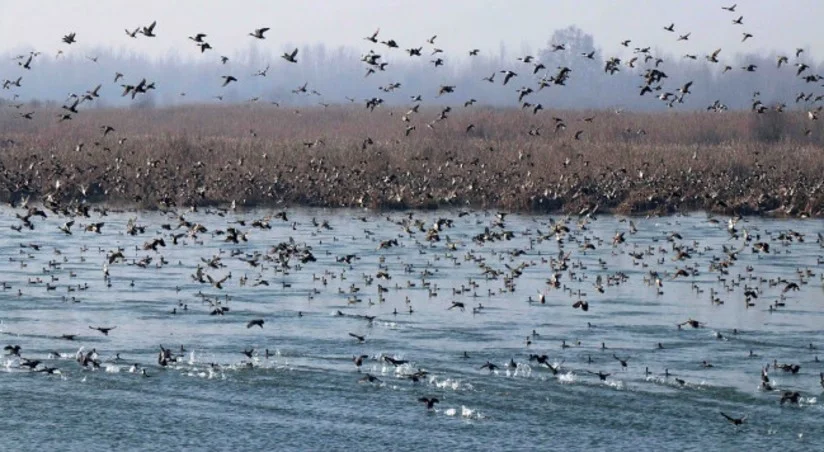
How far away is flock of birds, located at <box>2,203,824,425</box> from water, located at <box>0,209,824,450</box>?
10 cm

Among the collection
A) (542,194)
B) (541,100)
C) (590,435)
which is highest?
(541,100)

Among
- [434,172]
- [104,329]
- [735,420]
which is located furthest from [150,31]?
[434,172]

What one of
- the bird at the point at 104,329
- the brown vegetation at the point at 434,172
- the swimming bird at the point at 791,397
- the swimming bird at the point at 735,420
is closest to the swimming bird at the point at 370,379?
the bird at the point at 104,329

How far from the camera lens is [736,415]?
18.8m

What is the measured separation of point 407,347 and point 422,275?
263 inches

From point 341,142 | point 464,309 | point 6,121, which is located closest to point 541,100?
point 6,121

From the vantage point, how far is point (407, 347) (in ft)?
74.1

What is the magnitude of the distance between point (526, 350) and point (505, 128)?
34842 mm

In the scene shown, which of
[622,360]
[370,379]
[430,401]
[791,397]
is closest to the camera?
[430,401]

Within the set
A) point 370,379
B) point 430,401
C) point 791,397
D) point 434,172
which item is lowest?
point 430,401

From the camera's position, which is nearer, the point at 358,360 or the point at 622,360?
the point at 358,360

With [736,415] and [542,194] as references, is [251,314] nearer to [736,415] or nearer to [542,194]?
[736,415]

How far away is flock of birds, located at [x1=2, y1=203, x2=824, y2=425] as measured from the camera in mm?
21391

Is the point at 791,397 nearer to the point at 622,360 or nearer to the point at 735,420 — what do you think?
the point at 735,420
